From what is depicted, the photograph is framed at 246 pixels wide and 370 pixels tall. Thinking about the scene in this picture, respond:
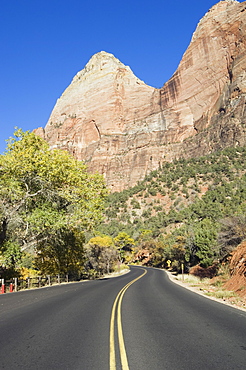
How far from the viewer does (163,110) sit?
130m

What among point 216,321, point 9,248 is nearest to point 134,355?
point 216,321

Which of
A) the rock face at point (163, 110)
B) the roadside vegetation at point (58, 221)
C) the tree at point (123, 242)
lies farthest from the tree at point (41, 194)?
the rock face at point (163, 110)

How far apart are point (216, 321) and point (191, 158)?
9840cm

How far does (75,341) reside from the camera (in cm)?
→ 629

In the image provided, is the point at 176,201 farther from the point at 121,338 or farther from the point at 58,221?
the point at 121,338

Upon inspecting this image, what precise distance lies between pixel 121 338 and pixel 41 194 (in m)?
17.7

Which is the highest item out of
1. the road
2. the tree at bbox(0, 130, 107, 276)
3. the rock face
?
the rock face

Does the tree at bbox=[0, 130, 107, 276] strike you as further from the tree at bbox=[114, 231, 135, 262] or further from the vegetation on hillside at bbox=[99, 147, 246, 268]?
the tree at bbox=[114, 231, 135, 262]

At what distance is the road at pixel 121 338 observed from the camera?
16.5 ft

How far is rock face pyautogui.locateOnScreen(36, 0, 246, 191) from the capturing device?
10369 cm

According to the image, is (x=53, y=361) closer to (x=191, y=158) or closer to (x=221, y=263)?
(x=221, y=263)

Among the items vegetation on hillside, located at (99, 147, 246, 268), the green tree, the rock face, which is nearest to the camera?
the green tree

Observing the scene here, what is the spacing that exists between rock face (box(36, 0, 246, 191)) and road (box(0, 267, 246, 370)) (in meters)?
87.8

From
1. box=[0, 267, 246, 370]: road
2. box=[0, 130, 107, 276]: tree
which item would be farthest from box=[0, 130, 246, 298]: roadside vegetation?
box=[0, 267, 246, 370]: road
